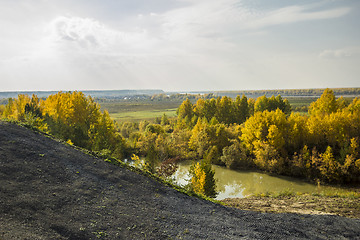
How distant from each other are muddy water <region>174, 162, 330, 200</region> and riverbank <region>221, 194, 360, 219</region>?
605 cm

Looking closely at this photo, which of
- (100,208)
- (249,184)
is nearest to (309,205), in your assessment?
(249,184)

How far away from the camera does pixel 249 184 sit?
3372 cm

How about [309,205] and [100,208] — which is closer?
[100,208]

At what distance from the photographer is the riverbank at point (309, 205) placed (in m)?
18.2

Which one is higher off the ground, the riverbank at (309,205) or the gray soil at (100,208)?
the gray soil at (100,208)

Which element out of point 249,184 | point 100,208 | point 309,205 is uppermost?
point 100,208

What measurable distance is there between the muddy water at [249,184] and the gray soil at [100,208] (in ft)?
51.5

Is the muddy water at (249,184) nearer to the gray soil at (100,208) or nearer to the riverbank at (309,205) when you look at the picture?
the riverbank at (309,205)

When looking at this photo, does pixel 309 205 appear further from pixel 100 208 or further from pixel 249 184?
pixel 100 208

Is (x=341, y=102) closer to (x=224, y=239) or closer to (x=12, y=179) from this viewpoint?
(x=224, y=239)

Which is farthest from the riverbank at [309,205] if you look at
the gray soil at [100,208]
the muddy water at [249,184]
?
the muddy water at [249,184]

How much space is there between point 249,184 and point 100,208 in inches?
1081

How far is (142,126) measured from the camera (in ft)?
240

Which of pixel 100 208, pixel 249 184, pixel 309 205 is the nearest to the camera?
pixel 100 208
